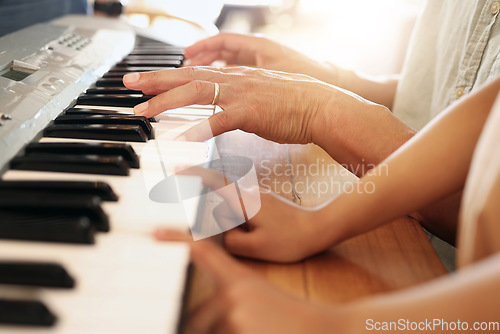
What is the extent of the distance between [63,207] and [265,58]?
34.4 inches

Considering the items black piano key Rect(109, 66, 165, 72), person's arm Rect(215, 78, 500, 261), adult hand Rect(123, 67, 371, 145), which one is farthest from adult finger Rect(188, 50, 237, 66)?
person's arm Rect(215, 78, 500, 261)

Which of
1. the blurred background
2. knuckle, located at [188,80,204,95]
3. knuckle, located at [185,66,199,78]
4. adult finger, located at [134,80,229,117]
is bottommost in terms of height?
the blurred background

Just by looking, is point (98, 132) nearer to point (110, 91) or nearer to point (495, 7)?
point (110, 91)

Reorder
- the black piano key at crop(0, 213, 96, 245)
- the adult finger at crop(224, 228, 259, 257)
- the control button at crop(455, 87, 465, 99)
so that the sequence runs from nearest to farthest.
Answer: the black piano key at crop(0, 213, 96, 245), the adult finger at crop(224, 228, 259, 257), the control button at crop(455, 87, 465, 99)

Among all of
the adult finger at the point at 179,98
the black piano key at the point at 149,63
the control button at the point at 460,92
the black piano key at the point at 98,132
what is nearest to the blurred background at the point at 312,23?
the black piano key at the point at 149,63

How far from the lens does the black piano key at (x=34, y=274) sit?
453 mm

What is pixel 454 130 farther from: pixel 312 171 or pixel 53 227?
pixel 53 227

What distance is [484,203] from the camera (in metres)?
0.50

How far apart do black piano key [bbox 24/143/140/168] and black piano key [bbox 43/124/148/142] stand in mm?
61

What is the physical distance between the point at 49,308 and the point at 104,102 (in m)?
0.58

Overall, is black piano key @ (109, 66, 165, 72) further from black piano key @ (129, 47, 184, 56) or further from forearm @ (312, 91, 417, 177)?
forearm @ (312, 91, 417, 177)

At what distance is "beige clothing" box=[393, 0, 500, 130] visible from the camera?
42.0 inches

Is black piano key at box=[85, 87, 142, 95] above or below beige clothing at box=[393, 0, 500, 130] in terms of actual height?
below

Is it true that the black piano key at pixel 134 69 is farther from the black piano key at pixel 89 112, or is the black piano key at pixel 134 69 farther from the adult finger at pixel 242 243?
the adult finger at pixel 242 243
